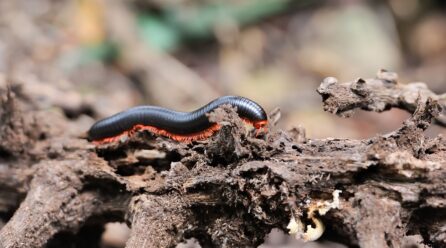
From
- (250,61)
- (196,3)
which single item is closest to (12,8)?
(196,3)

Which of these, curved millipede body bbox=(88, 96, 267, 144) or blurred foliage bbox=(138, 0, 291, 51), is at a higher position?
blurred foliage bbox=(138, 0, 291, 51)

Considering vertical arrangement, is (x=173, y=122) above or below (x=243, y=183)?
above

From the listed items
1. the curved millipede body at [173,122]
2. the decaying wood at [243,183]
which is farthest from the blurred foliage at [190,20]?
the decaying wood at [243,183]

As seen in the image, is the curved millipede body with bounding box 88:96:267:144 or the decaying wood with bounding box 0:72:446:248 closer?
the decaying wood with bounding box 0:72:446:248

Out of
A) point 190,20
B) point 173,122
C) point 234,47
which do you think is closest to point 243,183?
point 173,122

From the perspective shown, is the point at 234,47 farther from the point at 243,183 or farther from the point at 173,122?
the point at 243,183

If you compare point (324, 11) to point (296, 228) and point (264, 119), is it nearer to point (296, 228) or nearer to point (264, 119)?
point (264, 119)

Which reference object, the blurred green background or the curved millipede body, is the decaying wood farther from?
the blurred green background

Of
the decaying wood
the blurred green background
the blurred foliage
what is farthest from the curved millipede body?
the blurred foliage
